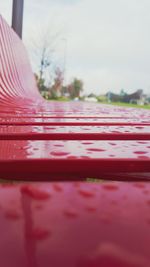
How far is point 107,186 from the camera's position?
347 mm

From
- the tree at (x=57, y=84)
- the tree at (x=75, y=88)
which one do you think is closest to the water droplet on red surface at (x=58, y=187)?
the tree at (x=57, y=84)

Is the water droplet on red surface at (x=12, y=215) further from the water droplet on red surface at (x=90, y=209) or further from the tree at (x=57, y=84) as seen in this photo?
the tree at (x=57, y=84)

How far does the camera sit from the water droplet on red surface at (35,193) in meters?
0.30

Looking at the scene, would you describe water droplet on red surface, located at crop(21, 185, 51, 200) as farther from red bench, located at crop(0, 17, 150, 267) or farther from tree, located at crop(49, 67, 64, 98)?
tree, located at crop(49, 67, 64, 98)

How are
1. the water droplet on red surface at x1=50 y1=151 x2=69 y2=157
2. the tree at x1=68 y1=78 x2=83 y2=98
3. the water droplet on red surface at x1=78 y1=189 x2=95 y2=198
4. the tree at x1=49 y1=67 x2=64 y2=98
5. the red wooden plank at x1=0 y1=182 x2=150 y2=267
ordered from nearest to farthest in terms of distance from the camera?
the red wooden plank at x1=0 y1=182 x2=150 y2=267, the water droplet on red surface at x1=78 y1=189 x2=95 y2=198, the water droplet on red surface at x1=50 y1=151 x2=69 y2=157, the tree at x1=49 y1=67 x2=64 y2=98, the tree at x1=68 y1=78 x2=83 y2=98

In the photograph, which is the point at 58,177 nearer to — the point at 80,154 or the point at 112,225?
the point at 80,154

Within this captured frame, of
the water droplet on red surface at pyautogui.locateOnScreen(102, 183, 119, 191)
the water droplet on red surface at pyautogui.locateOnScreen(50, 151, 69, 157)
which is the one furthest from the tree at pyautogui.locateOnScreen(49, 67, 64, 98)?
the water droplet on red surface at pyautogui.locateOnScreen(102, 183, 119, 191)

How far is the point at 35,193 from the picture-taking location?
1.01 feet

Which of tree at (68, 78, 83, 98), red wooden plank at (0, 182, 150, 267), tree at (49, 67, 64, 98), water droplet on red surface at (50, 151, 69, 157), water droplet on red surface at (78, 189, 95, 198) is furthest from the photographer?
tree at (68, 78, 83, 98)

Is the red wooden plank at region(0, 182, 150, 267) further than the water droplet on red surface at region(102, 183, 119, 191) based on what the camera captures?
No

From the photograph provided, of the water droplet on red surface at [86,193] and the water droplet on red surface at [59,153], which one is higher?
the water droplet on red surface at [86,193]

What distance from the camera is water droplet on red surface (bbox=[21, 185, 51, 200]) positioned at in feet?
1.00

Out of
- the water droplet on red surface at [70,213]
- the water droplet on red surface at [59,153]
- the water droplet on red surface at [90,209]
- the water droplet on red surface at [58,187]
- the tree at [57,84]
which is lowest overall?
the tree at [57,84]

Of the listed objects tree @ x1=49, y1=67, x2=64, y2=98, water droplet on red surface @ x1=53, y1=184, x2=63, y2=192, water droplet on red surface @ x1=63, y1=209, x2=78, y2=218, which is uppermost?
water droplet on red surface @ x1=63, y1=209, x2=78, y2=218
